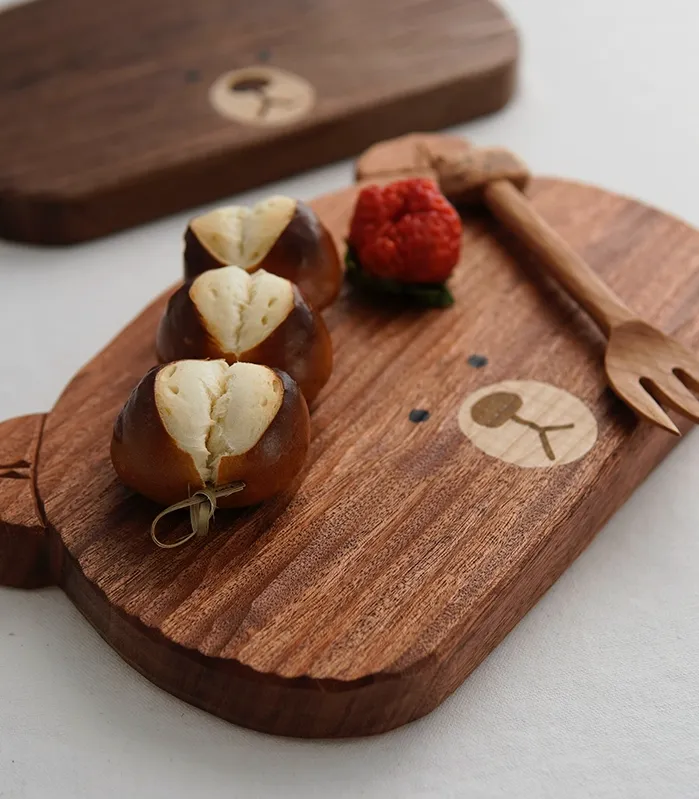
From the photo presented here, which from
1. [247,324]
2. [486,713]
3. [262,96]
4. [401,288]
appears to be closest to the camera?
[486,713]

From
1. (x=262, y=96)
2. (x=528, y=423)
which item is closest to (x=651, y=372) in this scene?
(x=528, y=423)

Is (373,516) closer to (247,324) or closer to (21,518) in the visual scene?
(247,324)

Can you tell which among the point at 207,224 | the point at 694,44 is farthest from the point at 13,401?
the point at 694,44

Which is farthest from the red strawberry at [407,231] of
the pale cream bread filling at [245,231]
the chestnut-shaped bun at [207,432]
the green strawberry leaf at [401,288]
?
the chestnut-shaped bun at [207,432]

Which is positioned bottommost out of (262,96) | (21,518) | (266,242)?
(21,518)

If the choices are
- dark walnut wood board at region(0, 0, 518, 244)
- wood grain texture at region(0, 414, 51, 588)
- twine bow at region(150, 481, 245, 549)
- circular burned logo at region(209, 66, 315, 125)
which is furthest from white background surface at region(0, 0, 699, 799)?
circular burned logo at region(209, 66, 315, 125)

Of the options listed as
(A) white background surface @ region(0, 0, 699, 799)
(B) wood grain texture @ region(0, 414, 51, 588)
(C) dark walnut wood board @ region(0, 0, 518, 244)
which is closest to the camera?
(A) white background surface @ region(0, 0, 699, 799)

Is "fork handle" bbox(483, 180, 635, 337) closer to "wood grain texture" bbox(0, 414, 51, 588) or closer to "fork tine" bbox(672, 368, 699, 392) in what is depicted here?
"fork tine" bbox(672, 368, 699, 392)

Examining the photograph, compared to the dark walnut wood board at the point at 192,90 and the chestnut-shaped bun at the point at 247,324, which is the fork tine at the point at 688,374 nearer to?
the chestnut-shaped bun at the point at 247,324
